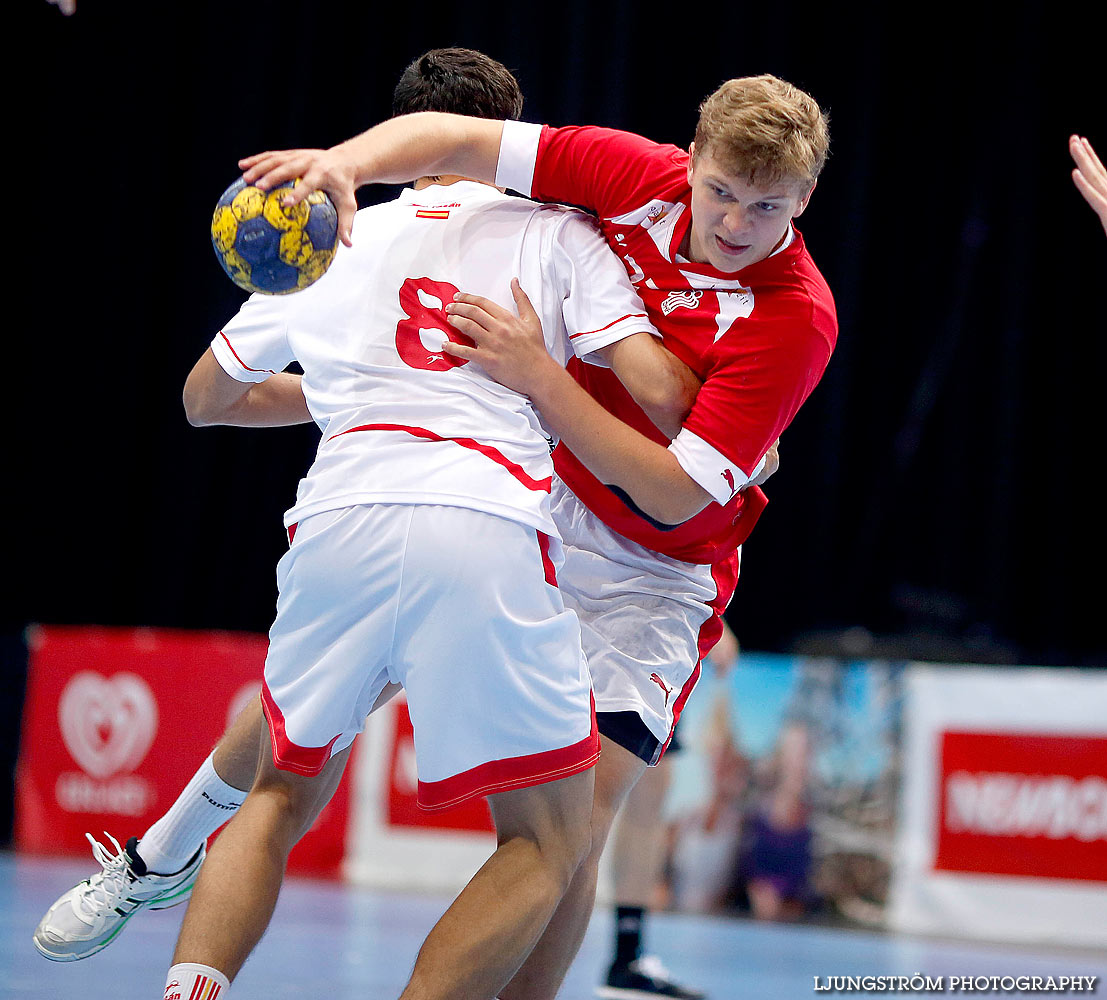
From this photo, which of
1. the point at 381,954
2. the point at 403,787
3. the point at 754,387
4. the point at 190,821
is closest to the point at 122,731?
the point at 403,787

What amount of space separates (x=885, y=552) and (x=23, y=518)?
5.15m

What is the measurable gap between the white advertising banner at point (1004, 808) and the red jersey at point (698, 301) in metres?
3.64

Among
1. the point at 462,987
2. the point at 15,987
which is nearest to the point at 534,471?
the point at 462,987

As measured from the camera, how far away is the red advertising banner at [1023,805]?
217 inches

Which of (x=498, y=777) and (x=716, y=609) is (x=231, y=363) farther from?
(x=716, y=609)

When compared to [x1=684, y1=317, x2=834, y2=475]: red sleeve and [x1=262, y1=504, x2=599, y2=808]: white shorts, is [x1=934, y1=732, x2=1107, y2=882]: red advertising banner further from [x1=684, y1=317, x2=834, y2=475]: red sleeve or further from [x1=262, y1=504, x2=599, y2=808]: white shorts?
[x1=262, y1=504, x2=599, y2=808]: white shorts

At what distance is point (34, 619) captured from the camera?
8.27 metres

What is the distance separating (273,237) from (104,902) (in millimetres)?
1635

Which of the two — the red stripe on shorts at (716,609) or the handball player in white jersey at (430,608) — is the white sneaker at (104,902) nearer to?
the handball player in white jersey at (430,608)

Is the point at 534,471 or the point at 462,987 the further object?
the point at 534,471

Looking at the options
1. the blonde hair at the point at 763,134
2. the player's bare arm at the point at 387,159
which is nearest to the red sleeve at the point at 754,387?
the blonde hair at the point at 763,134

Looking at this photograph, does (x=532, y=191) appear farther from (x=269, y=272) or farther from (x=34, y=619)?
(x=34, y=619)

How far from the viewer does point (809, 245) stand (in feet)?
27.1

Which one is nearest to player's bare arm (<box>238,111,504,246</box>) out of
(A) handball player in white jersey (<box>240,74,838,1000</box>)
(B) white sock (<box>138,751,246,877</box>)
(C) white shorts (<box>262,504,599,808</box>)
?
(A) handball player in white jersey (<box>240,74,838,1000</box>)
